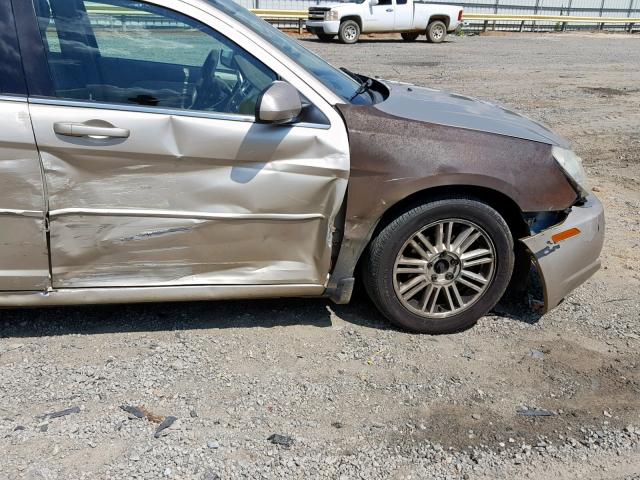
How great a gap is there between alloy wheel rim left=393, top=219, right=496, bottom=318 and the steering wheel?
1254 millimetres

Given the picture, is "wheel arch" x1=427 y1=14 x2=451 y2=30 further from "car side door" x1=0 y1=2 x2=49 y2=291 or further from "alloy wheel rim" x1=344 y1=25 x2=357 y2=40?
"car side door" x1=0 y1=2 x2=49 y2=291

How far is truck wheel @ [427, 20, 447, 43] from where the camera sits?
23234 mm

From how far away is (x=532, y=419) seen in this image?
3.14 m

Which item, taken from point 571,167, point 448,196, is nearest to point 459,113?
point 448,196

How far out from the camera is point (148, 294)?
3.39 meters

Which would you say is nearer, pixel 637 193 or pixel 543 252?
pixel 543 252

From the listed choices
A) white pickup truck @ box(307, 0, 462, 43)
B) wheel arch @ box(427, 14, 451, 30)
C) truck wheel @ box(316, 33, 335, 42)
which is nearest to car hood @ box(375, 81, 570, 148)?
white pickup truck @ box(307, 0, 462, 43)

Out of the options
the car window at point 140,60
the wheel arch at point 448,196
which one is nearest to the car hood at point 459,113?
the wheel arch at point 448,196

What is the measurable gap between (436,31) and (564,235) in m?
21.3

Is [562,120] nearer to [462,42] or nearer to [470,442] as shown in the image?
[470,442]

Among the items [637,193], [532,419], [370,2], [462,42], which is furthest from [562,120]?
[462,42]

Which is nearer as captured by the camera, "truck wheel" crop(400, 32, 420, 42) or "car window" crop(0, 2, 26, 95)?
"car window" crop(0, 2, 26, 95)

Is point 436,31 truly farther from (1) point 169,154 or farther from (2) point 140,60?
(1) point 169,154

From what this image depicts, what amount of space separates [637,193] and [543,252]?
11.2 ft
